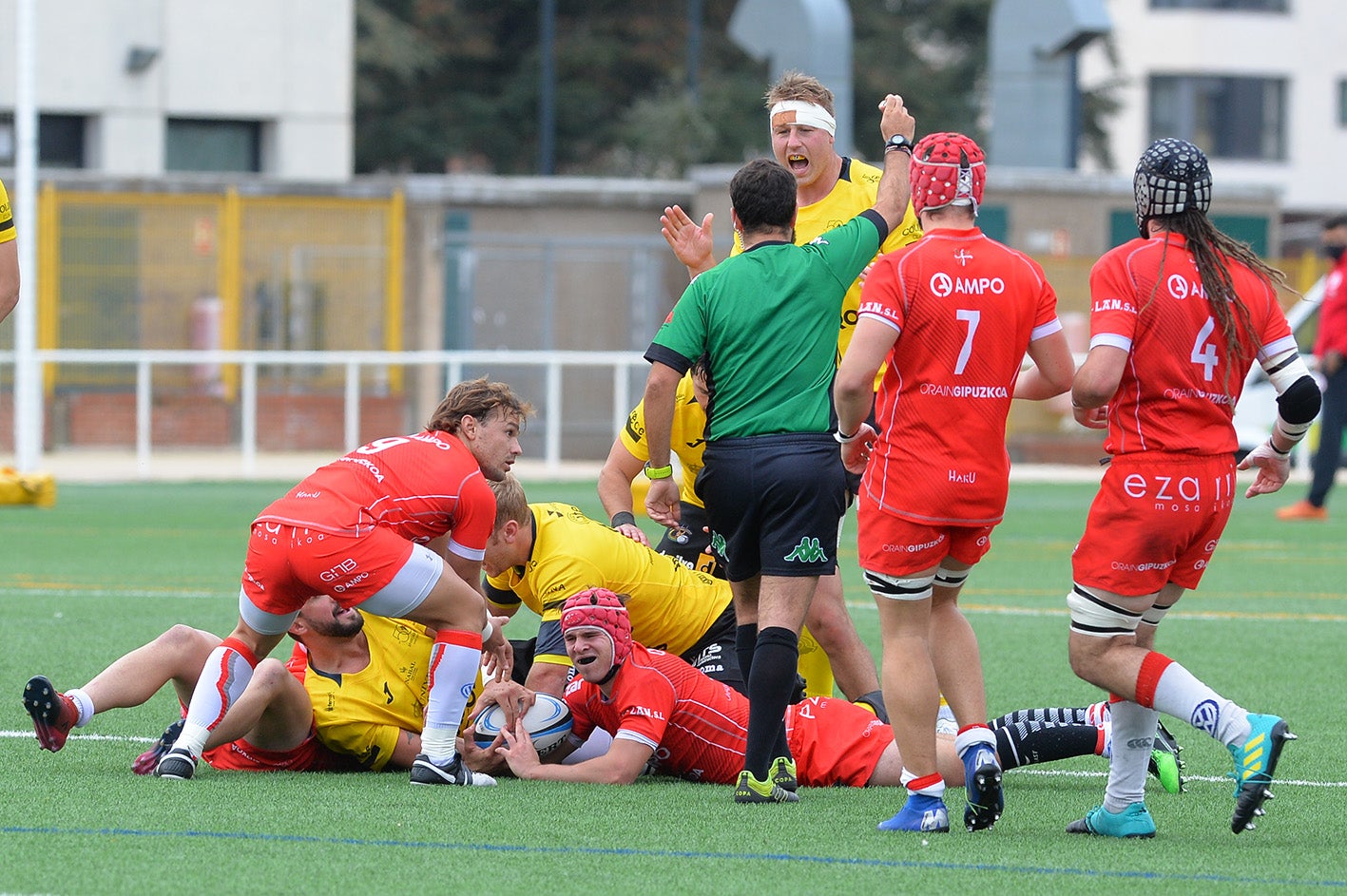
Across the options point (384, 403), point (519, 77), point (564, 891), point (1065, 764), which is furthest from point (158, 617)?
point (519, 77)

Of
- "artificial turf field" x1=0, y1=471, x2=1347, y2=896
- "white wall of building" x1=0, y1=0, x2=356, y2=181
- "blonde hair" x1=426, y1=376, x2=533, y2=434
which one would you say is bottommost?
"artificial turf field" x1=0, y1=471, x2=1347, y2=896

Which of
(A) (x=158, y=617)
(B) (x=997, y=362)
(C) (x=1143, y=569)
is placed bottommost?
(A) (x=158, y=617)

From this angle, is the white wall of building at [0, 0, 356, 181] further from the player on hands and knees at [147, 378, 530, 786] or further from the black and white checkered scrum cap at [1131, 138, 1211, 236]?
the black and white checkered scrum cap at [1131, 138, 1211, 236]

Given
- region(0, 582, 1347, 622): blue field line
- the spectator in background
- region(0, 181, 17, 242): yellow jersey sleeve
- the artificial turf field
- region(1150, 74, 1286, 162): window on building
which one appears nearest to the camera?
the artificial turf field

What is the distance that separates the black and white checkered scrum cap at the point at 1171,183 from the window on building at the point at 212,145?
22782mm

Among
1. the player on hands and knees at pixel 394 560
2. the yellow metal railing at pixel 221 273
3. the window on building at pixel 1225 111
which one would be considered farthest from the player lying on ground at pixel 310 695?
the window on building at pixel 1225 111

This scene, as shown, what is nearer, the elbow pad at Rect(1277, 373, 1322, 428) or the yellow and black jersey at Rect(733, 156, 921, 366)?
the elbow pad at Rect(1277, 373, 1322, 428)

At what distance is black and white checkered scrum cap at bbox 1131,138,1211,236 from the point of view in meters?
5.02

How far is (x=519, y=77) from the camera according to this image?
3441cm

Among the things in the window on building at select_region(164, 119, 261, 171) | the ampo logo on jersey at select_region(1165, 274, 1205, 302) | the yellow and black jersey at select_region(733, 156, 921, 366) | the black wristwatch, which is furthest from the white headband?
the window on building at select_region(164, 119, 261, 171)

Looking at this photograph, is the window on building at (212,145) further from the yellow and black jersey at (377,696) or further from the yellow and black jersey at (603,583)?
the yellow and black jersey at (377,696)

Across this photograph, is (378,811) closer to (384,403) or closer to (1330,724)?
(1330,724)

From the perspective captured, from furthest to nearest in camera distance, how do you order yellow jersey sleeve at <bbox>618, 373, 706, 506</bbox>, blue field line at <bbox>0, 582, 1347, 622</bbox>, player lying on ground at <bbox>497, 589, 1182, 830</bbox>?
1. blue field line at <bbox>0, 582, 1347, 622</bbox>
2. yellow jersey sleeve at <bbox>618, 373, 706, 506</bbox>
3. player lying on ground at <bbox>497, 589, 1182, 830</bbox>

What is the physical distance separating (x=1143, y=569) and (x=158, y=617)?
5.75 meters
